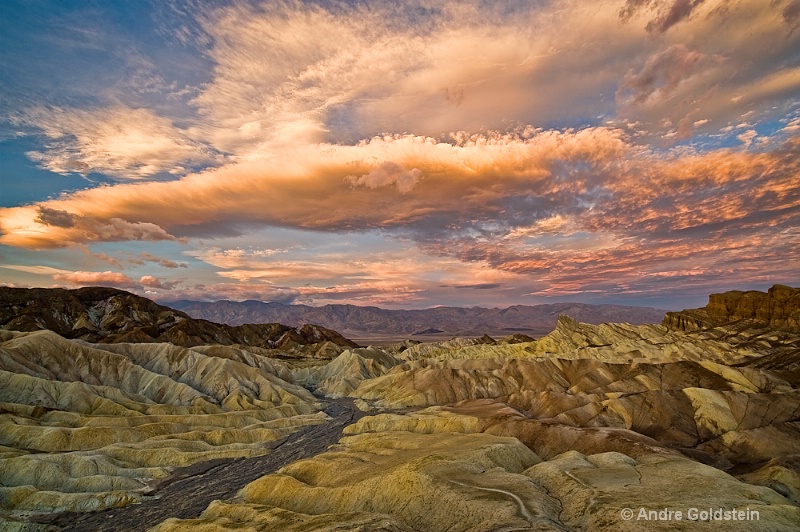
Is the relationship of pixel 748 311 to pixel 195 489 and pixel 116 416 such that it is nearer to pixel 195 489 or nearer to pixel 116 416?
pixel 195 489

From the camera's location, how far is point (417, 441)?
231ft

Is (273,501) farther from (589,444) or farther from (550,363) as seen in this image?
(550,363)

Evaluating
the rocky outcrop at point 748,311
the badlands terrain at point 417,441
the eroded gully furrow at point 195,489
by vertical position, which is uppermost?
the rocky outcrop at point 748,311

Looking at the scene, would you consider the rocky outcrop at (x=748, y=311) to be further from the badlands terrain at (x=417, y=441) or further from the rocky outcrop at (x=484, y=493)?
the rocky outcrop at (x=484, y=493)

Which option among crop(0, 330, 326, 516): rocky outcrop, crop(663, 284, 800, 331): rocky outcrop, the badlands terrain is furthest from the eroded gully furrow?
crop(663, 284, 800, 331): rocky outcrop

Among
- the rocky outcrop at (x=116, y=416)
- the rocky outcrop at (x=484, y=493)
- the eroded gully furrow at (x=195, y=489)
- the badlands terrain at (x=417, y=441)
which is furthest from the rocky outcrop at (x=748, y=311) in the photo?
the eroded gully furrow at (x=195, y=489)

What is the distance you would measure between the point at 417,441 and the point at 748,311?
163913 millimetres

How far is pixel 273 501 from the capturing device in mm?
52281

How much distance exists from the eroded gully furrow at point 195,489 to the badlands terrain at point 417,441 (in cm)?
38

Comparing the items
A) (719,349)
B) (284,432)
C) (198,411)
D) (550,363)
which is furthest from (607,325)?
(198,411)

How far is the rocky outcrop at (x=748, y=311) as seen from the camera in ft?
504

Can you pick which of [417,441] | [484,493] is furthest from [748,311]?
[484,493]

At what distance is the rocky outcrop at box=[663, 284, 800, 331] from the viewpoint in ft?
504

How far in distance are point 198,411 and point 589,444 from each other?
89.7 metres
